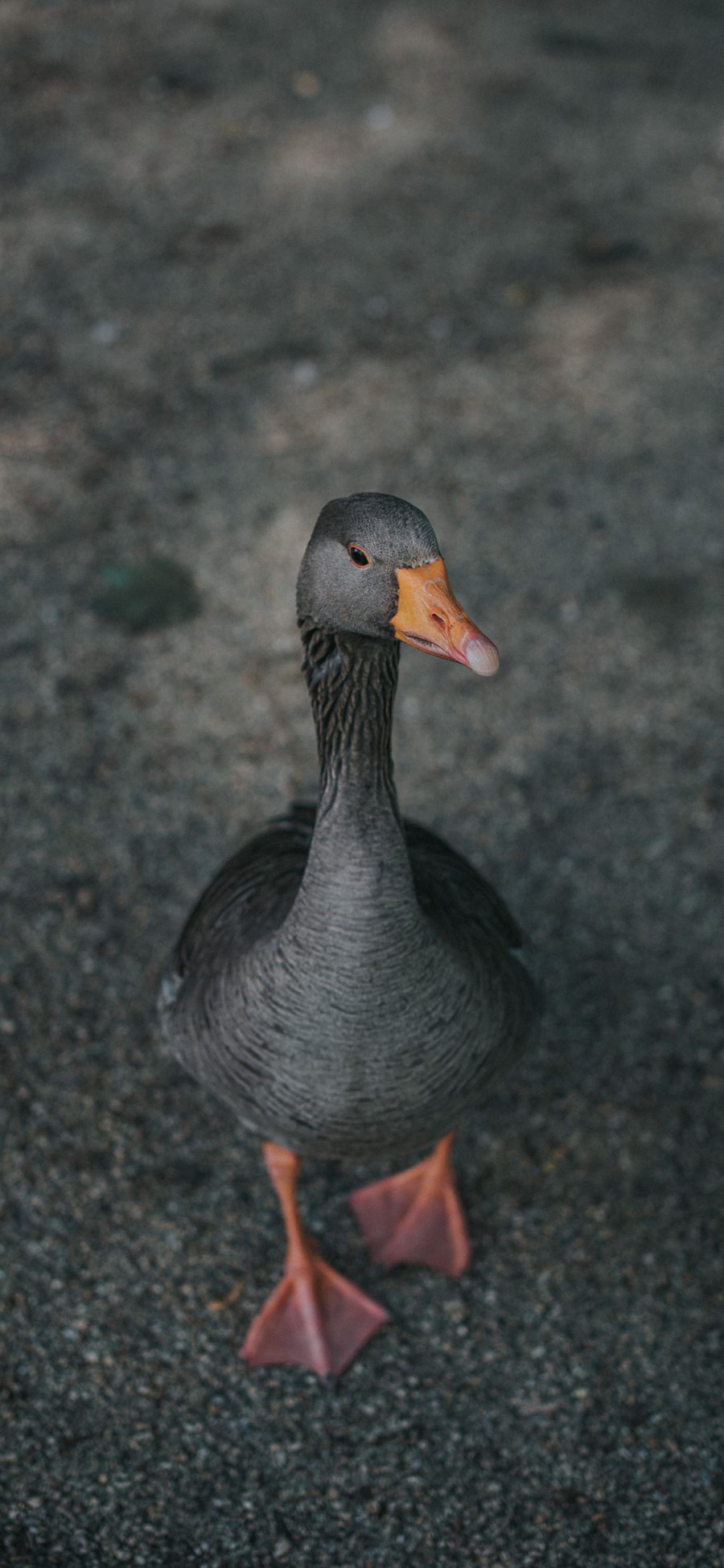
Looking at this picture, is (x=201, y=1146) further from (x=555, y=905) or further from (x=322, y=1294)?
(x=555, y=905)

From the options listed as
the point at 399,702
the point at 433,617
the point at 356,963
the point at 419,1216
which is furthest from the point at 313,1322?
the point at 399,702

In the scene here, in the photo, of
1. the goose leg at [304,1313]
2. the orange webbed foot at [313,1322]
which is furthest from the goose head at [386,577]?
the orange webbed foot at [313,1322]

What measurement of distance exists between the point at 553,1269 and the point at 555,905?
127 centimetres

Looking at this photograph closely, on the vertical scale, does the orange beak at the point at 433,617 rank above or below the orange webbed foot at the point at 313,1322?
above

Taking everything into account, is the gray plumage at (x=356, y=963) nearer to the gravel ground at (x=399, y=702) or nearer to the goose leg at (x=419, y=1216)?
the goose leg at (x=419, y=1216)

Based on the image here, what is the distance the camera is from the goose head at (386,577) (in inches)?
99.8

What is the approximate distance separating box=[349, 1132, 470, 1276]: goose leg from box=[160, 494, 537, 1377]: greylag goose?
0.34 m

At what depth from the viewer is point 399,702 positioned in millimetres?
5109

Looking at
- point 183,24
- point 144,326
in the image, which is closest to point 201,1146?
point 144,326

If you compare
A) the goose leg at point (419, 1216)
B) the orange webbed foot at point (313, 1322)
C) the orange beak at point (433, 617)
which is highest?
the orange beak at point (433, 617)

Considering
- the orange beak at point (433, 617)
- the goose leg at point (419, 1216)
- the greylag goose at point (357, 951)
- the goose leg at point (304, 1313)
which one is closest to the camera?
the orange beak at point (433, 617)

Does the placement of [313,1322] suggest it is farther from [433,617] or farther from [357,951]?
[433,617]

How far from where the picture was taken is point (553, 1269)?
3.63 meters

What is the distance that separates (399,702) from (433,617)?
258 cm
